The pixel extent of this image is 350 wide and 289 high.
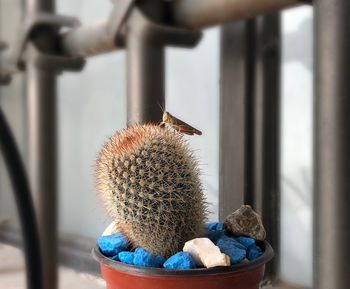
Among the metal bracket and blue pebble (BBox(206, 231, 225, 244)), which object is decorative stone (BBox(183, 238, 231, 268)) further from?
the metal bracket

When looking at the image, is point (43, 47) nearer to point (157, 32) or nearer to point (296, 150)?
point (157, 32)

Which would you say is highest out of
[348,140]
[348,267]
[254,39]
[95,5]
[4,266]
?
[95,5]

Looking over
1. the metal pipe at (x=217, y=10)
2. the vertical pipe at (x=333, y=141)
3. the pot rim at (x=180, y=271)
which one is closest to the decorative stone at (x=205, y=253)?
the pot rim at (x=180, y=271)

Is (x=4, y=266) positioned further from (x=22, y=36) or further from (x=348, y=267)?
(x=348, y=267)

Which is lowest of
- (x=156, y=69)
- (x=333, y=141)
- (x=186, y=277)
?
(x=186, y=277)

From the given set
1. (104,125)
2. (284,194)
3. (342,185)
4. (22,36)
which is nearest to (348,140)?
(342,185)

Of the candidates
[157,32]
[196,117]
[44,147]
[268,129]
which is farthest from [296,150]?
[44,147]
